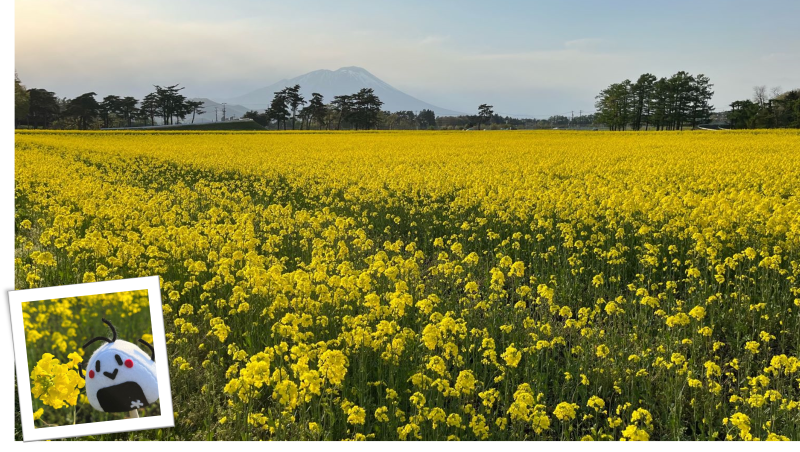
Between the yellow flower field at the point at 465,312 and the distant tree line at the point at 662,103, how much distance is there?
80.5 meters

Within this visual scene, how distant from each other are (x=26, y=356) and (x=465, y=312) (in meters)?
3.87

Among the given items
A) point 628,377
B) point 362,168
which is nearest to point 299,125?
point 362,168

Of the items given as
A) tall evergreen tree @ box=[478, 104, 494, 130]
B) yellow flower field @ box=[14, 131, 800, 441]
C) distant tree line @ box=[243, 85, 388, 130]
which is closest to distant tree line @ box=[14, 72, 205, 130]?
distant tree line @ box=[243, 85, 388, 130]

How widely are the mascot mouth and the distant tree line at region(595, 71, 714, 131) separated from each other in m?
94.6

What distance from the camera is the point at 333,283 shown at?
5.45m

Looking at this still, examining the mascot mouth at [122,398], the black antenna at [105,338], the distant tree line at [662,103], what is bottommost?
the mascot mouth at [122,398]

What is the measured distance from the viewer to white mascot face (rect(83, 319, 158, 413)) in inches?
98.1

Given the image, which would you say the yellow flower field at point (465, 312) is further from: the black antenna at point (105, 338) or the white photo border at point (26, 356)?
the black antenna at point (105, 338)

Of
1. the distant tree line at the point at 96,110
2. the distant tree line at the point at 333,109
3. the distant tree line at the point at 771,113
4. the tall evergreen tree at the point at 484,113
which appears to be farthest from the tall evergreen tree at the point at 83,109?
the distant tree line at the point at 771,113

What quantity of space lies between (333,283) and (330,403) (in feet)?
5.02

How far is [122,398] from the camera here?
2525 millimetres

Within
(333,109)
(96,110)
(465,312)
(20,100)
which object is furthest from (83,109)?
(465,312)

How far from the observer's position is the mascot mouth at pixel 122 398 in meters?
2.51

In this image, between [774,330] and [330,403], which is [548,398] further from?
[774,330]
